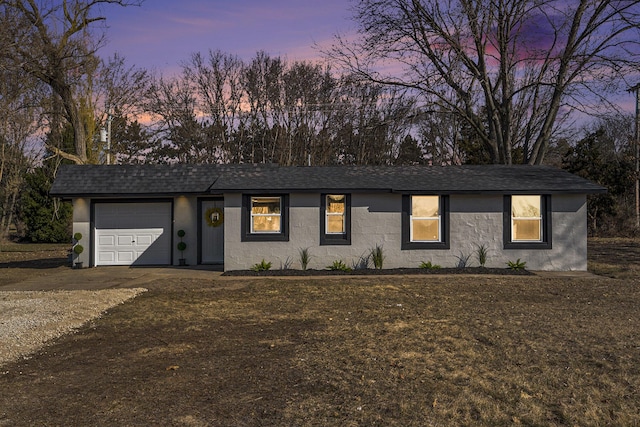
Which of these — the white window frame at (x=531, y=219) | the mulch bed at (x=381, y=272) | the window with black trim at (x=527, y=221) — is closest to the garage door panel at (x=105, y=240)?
the mulch bed at (x=381, y=272)

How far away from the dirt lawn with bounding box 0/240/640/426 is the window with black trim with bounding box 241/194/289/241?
4.85m

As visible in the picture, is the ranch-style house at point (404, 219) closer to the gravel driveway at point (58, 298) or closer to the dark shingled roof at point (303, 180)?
the dark shingled roof at point (303, 180)

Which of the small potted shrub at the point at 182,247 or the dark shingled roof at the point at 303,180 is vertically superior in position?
the dark shingled roof at the point at 303,180

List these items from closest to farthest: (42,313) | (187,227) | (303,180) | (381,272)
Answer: (42,313), (381,272), (303,180), (187,227)

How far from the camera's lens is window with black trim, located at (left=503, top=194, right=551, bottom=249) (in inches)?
627

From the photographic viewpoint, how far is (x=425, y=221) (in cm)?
1611

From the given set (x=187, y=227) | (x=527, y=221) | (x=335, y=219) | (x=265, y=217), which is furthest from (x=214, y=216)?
(x=527, y=221)

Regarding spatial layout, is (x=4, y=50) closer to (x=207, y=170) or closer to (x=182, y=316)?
(x=207, y=170)

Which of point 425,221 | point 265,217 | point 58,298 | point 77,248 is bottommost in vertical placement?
point 58,298

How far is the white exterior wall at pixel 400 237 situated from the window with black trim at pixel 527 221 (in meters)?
0.17

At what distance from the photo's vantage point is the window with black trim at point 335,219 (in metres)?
15.9

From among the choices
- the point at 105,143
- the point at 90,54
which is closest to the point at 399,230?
the point at 105,143

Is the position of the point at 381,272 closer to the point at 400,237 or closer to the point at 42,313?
the point at 400,237

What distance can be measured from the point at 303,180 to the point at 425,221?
159 inches
